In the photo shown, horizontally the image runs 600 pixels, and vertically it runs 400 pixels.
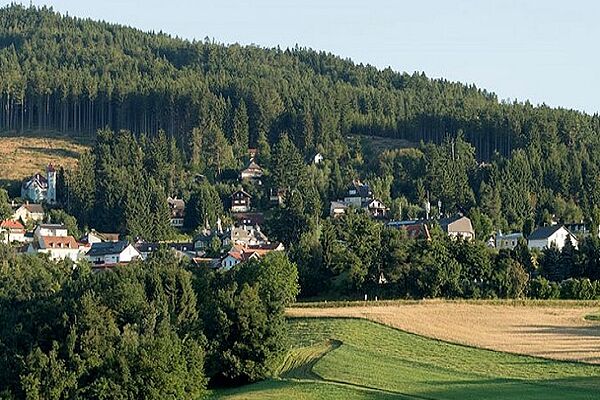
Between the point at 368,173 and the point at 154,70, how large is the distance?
57947 millimetres

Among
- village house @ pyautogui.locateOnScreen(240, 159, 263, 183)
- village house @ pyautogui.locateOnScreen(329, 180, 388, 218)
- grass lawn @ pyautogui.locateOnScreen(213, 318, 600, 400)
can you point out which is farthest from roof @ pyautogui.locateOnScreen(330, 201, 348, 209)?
grass lawn @ pyautogui.locateOnScreen(213, 318, 600, 400)

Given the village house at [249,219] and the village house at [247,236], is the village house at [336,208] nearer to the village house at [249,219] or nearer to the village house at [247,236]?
the village house at [249,219]

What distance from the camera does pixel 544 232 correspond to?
94812 mm

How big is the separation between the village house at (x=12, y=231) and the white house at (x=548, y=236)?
147 feet

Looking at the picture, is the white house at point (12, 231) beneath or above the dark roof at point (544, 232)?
beneath

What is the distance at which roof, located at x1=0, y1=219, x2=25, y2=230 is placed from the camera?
99188mm

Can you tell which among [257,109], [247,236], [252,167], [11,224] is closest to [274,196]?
[252,167]

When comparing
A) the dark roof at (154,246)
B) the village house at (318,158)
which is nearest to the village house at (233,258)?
the dark roof at (154,246)

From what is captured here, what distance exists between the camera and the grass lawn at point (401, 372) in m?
41.0

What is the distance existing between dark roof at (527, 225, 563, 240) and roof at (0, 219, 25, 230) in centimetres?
4588

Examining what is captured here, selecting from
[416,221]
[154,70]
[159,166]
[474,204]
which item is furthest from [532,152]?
[154,70]

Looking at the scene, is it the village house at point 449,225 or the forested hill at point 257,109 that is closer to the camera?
the village house at point 449,225

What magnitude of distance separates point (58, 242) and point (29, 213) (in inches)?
455

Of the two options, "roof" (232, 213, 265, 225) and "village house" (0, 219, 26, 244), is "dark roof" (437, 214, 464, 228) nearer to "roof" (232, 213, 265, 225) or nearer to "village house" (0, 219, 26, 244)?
"roof" (232, 213, 265, 225)
